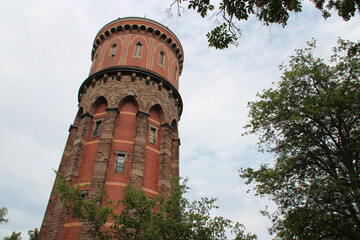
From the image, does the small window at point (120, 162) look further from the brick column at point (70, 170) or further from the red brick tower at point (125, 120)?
the brick column at point (70, 170)

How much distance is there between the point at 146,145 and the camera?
17766 millimetres

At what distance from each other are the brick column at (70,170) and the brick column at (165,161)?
4.85 meters

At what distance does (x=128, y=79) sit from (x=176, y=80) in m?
5.32

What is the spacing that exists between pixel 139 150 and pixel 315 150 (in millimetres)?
9443

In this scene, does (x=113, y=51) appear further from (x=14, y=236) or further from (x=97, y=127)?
(x=14, y=236)

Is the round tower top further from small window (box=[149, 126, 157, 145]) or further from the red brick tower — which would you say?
small window (box=[149, 126, 157, 145])

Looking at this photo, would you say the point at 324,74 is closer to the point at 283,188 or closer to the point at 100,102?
the point at 283,188

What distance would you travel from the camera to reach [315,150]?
13.0 metres

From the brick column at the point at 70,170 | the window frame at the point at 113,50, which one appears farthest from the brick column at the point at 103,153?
the window frame at the point at 113,50

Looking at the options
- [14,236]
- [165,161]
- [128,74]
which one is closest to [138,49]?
[128,74]

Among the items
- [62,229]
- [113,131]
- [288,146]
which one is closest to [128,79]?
[113,131]

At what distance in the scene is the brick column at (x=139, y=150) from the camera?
15.6 meters

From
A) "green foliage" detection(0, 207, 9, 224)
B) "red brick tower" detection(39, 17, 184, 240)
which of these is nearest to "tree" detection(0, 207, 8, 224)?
"green foliage" detection(0, 207, 9, 224)

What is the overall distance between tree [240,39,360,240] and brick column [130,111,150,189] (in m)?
5.65
